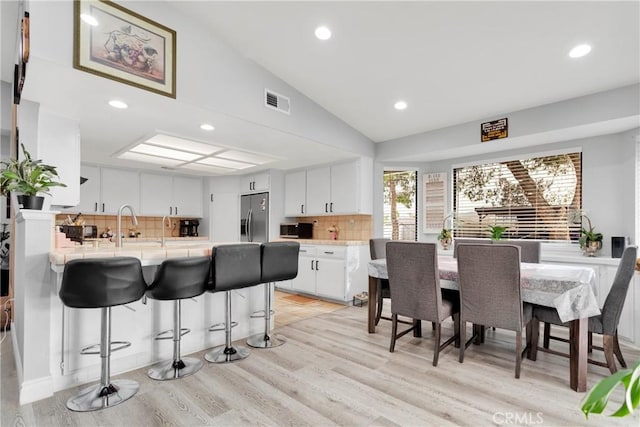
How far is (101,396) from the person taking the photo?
7.29 feet

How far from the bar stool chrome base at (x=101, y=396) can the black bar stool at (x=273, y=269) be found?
1.08 meters

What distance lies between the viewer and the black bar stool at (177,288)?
93.8 inches

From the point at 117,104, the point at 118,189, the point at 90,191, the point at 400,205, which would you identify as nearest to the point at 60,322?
the point at 117,104

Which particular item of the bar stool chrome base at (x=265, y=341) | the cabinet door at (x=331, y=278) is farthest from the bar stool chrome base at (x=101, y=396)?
the cabinet door at (x=331, y=278)

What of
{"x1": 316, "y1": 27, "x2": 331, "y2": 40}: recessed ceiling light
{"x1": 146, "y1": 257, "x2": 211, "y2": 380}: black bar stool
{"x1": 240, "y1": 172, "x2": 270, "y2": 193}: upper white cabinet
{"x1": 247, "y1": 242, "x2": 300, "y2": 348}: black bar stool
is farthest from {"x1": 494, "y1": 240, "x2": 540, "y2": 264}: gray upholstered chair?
{"x1": 240, "y1": 172, "x2": 270, "y2": 193}: upper white cabinet

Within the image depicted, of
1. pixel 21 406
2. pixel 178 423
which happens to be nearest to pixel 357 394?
pixel 178 423

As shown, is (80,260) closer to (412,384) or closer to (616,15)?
(412,384)

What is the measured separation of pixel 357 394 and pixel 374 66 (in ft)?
9.78

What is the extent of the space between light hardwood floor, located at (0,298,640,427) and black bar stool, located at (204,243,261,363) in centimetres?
17

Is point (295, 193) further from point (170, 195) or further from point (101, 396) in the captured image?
point (101, 396)

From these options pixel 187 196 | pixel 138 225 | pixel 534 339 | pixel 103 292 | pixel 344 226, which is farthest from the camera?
pixel 187 196

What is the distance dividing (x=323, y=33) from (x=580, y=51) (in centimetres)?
221

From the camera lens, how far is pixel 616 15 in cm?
252

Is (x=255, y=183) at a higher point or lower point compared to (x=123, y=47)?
lower
